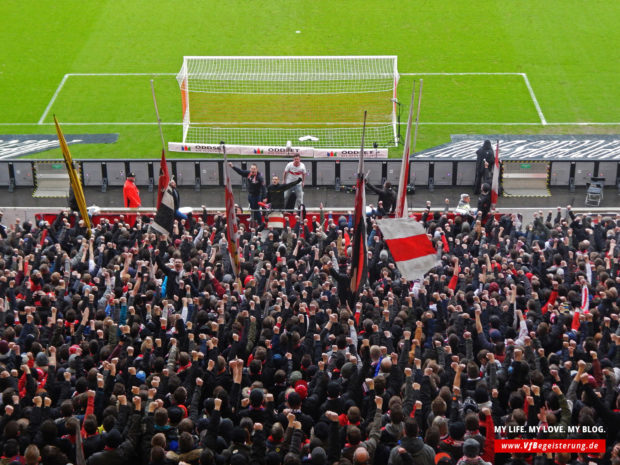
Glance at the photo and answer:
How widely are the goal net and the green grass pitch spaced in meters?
0.92

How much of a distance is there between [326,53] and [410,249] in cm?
1799

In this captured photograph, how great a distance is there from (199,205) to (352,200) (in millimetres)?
3653

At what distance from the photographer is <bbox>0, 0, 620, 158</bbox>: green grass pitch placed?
26.3m

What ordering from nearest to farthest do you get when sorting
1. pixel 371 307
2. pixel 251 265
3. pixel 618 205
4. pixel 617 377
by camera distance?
pixel 617 377 < pixel 371 307 < pixel 251 265 < pixel 618 205

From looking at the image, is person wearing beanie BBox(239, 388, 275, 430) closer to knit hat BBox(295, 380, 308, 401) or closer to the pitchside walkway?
knit hat BBox(295, 380, 308, 401)

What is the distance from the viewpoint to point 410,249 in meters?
13.0

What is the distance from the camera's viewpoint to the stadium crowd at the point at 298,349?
8.89 m

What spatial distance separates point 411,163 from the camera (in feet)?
73.1

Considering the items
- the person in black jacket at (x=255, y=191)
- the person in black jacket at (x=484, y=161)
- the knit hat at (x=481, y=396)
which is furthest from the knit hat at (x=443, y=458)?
the person in black jacket at (x=484, y=161)

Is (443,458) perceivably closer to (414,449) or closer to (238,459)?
(414,449)

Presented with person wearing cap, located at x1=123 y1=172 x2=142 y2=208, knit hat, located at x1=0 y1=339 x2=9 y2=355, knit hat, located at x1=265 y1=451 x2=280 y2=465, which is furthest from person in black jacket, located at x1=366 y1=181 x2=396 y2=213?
knit hat, located at x1=265 y1=451 x2=280 y2=465

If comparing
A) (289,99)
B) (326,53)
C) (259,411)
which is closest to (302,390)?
(259,411)

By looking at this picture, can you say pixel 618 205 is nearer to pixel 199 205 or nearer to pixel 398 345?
pixel 199 205

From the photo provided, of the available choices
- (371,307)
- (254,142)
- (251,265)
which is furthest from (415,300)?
(254,142)
